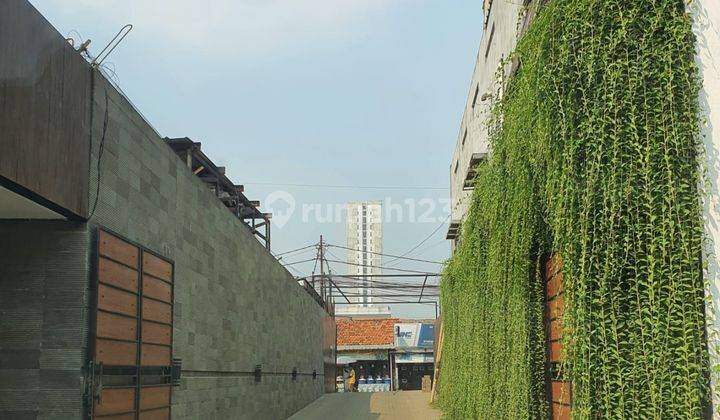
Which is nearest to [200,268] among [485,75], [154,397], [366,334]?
[154,397]

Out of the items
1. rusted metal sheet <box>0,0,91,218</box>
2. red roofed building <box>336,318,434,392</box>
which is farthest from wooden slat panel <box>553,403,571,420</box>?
red roofed building <box>336,318,434,392</box>

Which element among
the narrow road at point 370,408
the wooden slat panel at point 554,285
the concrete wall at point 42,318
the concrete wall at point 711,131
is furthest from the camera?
the narrow road at point 370,408

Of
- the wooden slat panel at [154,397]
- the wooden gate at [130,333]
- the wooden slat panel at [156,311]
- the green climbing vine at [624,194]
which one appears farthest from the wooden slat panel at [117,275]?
the green climbing vine at [624,194]

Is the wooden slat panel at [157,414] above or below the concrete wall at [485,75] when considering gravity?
below

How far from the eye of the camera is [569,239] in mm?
4691

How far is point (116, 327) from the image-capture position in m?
Result: 5.92

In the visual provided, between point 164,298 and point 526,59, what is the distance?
4.11 m

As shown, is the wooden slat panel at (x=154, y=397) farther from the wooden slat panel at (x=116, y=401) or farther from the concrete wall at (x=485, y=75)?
the concrete wall at (x=485, y=75)

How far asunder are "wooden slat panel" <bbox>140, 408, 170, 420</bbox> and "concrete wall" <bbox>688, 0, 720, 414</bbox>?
459cm

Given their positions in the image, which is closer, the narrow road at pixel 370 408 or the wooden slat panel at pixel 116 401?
the wooden slat panel at pixel 116 401

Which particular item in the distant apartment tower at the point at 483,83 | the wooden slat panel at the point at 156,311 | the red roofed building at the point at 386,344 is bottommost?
the red roofed building at the point at 386,344

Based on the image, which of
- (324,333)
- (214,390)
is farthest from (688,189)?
(324,333)

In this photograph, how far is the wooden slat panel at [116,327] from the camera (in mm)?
5602

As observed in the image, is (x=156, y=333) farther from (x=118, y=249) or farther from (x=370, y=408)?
(x=370, y=408)
